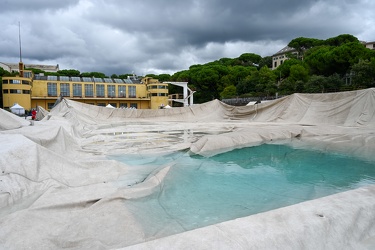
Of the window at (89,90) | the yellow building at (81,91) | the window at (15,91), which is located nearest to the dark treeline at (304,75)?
the yellow building at (81,91)

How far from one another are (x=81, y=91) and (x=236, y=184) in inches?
1246

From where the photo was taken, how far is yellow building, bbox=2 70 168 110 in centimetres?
2666

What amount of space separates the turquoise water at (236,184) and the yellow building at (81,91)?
2677 cm

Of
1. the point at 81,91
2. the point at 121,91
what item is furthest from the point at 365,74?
the point at 81,91

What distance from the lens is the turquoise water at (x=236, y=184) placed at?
92.4 inches

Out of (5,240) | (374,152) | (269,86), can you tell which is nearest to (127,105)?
(269,86)

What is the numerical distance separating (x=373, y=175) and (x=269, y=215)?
10.9ft

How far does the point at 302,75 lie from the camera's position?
89.3ft

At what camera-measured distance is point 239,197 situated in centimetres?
288

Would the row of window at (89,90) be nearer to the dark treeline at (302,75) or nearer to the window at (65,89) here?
the window at (65,89)

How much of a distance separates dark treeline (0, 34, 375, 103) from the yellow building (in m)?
8.02

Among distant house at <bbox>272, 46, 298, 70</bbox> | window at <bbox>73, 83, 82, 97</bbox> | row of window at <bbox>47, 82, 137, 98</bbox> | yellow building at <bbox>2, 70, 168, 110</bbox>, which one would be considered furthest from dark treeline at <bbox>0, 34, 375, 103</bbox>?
window at <bbox>73, 83, 82, 97</bbox>

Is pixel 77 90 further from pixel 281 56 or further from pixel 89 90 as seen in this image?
pixel 281 56

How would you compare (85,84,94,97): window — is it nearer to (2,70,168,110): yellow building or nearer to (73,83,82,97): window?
(2,70,168,110): yellow building
